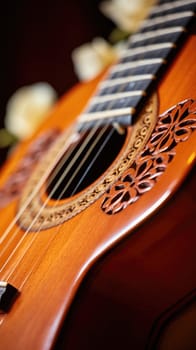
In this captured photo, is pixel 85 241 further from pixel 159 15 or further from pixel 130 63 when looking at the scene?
pixel 159 15

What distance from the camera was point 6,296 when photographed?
588 millimetres

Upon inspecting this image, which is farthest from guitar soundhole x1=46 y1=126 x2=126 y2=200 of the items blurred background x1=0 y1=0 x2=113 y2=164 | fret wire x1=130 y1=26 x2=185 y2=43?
blurred background x1=0 y1=0 x2=113 y2=164

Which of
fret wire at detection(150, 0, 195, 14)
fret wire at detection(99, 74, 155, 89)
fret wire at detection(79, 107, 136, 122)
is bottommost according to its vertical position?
fret wire at detection(79, 107, 136, 122)

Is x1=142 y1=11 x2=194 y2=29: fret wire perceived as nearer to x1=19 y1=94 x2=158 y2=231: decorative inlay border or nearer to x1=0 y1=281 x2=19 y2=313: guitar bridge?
x1=19 y1=94 x2=158 y2=231: decorative inlay border

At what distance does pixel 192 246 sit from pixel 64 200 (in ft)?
0.81

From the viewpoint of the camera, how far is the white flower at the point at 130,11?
110 centimetres

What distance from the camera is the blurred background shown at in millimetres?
1658

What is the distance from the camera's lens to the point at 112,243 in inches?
20.9

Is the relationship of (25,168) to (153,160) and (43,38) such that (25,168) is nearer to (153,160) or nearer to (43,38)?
(153,160)

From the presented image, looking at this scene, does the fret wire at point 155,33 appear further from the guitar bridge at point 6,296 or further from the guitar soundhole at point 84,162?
the guitar bridge at point 6,296

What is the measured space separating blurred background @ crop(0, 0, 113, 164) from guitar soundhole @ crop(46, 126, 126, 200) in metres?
0.94

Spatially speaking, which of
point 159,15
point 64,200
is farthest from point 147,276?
point 159,15

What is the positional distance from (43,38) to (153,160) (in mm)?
1298

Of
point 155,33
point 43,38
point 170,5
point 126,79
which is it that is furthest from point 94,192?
point 43,38
